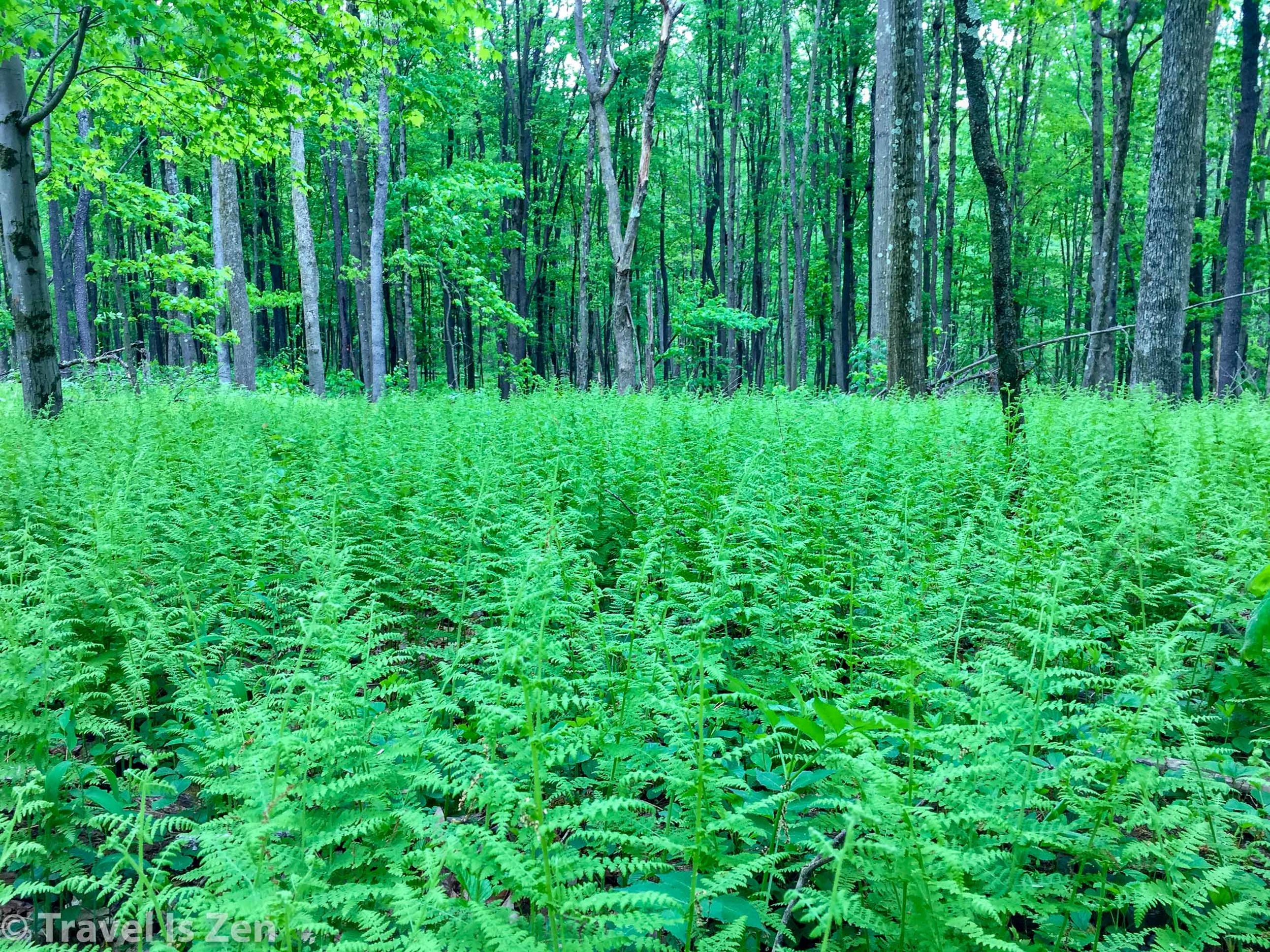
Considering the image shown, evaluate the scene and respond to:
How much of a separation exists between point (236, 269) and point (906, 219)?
13750 mm

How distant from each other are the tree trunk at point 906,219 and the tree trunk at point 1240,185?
393 inches

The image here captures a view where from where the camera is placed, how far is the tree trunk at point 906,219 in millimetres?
8859

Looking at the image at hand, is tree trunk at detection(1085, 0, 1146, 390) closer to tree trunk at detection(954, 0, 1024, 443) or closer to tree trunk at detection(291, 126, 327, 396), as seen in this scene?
tree trunk at detection(954, 0, 1024, 443)

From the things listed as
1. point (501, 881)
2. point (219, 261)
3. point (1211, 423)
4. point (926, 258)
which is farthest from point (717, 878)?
point (926, 258)

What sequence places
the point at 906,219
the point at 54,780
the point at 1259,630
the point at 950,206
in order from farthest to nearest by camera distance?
the point at 950,206, the point at 906,219, the point at 54,780, the point at 1259,630

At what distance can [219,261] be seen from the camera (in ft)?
54.2

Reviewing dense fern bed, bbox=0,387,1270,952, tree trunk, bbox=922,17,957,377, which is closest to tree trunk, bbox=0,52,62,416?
dense fern bed, bbox=0,387,1270,952

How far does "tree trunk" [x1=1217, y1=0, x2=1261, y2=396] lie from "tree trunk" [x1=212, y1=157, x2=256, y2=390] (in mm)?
22391

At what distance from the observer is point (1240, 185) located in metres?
16.2

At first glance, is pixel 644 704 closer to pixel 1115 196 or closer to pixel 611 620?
pixel 611 620

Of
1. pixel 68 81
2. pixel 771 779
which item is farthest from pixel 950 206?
pixel 771 779

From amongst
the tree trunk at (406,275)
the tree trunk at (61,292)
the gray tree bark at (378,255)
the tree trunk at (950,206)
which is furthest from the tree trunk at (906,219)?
the tree trunk at (61,292)

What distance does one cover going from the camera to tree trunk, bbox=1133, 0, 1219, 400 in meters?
8.65

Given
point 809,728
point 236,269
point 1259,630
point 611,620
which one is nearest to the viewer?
point 1259,630
